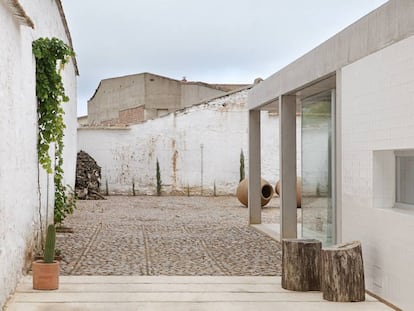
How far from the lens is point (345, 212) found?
7.23 m

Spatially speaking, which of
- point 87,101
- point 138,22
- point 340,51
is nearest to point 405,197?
point 340,51

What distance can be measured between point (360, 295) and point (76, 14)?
1205cm

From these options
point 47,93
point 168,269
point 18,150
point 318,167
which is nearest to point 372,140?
point 318,167

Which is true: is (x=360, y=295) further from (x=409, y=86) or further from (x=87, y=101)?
(x=87, y=101)

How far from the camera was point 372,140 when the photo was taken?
254 inches

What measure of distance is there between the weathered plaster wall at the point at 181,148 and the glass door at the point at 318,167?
520 inches

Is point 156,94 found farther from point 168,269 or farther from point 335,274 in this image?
point 335,274

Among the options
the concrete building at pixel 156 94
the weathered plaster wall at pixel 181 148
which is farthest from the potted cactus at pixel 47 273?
the concrete building at pixel 156 94

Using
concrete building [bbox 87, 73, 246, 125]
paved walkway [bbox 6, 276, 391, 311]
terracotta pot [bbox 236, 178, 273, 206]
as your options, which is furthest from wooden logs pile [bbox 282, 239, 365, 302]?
concrete building [bbox 87, 73, 246, 125]

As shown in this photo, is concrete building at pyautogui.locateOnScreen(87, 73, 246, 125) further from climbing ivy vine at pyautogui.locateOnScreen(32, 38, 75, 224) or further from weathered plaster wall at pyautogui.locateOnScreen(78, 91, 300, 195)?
climbing ivy vine at pyautogui.locateOnScreen(32, 38, 75, 224)

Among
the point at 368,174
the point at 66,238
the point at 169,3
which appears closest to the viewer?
the point at 368,174

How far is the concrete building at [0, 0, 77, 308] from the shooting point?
19.4ft

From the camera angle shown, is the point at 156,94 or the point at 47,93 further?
the point at 156,94

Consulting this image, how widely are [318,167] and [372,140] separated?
2.90m
